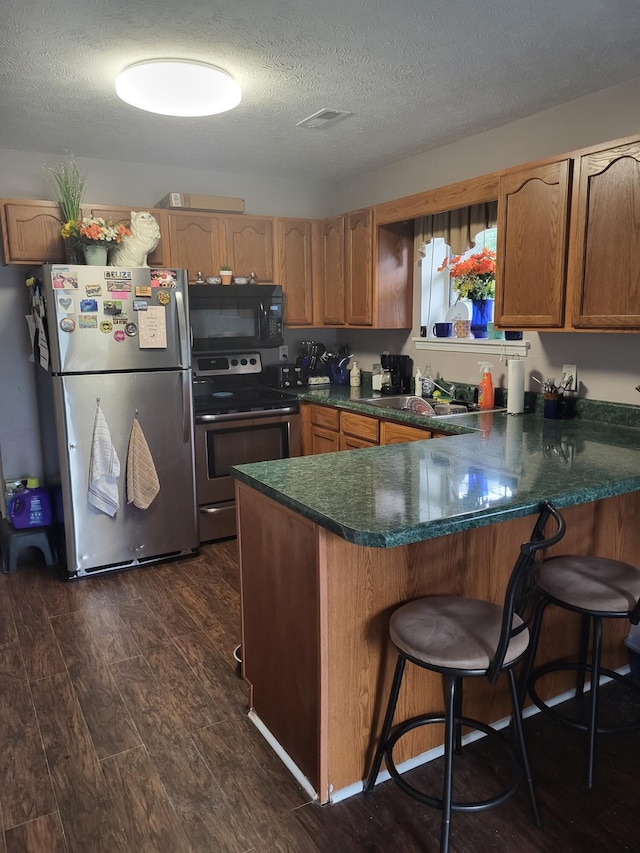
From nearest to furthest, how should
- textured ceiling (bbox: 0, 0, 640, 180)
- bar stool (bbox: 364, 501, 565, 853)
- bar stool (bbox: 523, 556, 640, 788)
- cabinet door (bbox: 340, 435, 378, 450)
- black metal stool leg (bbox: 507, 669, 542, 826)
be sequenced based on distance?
1. bar stool (bbox: 364, 501, 565, 853)
2. black metal stool leg (bbox: 507, 669, 542, 826)
3. bar stool (bbox: 523, 556, 640, 788)
4. textured ceiling (bbox: 0, 0, 640, 180)
5. cabinet door (bbox: 340, 435, 378, 450)

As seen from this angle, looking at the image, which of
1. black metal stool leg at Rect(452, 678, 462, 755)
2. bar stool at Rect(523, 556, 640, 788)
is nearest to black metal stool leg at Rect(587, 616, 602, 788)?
bar stool at Rect(523, 556, 640, 788)

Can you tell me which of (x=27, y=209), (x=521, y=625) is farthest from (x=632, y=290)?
(x=27, y=209)

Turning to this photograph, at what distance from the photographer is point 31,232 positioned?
353 centimetres

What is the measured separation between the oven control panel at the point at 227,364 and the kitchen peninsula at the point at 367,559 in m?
2.32

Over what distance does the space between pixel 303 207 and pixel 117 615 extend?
3301 mm

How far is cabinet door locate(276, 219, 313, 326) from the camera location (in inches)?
171

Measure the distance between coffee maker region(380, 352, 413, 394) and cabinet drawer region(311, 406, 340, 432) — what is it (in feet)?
1.38

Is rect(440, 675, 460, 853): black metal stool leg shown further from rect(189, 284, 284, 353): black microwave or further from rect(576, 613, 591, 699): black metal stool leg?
rect(189, 284, 284, 353): black microwave

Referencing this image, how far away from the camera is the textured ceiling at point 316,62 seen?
80.7 inches

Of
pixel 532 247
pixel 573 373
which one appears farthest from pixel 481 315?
pixel 532 247

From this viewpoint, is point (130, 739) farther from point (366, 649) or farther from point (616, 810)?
point (616, 810)

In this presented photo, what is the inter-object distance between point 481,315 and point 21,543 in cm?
304

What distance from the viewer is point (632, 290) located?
240 centimetres

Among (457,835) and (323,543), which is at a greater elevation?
(323,543)
